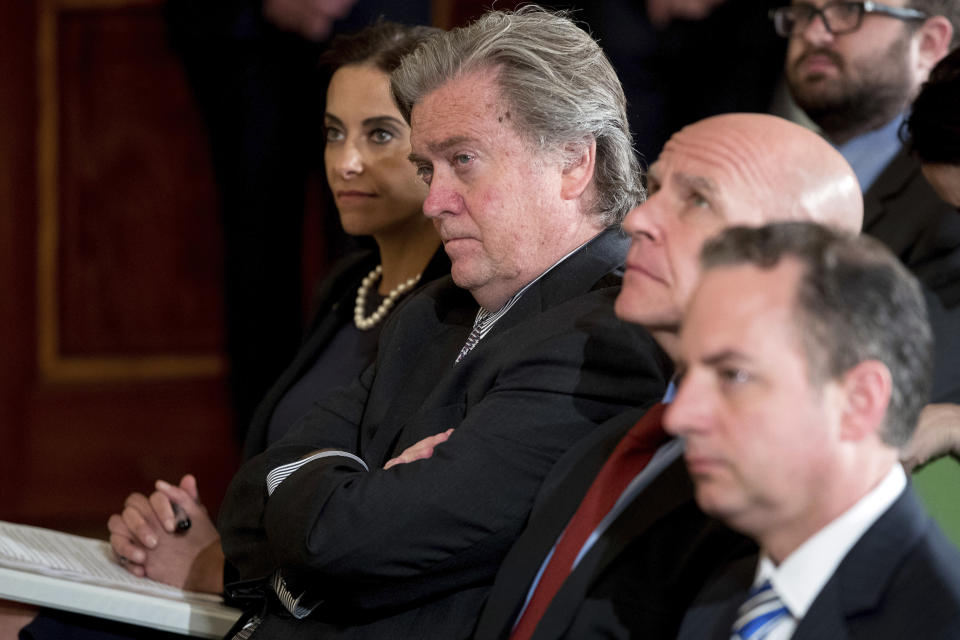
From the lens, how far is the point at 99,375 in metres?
4.41

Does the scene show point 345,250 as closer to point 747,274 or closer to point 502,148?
point 502,148

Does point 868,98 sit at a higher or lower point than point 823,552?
higher

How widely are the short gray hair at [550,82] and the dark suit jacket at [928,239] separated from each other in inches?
24.6

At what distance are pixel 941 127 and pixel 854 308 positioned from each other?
104 centimetres

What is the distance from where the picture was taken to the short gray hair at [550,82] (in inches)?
70.9

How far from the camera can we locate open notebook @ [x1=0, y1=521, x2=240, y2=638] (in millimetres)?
1812

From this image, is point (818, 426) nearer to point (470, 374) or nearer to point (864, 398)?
point (864, 398)

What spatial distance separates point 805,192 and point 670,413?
38cm

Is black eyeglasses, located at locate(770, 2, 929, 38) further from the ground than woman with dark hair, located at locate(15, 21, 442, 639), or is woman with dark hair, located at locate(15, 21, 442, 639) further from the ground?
black eyeglasses, located at locate(770, 2, 929, 38)

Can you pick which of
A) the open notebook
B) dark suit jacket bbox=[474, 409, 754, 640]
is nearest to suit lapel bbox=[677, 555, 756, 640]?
dark suit jacket bbox=[474, 409, 754, 640]

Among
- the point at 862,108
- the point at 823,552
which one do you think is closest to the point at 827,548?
the point at 823,552

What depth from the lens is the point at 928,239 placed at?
2.30 m

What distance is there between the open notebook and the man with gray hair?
0.25ft

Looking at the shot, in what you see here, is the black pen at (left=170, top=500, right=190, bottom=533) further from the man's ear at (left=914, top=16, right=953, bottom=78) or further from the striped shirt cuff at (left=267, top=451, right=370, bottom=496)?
the man's ear at (left=914, top=16, right=953, bottom=78)
